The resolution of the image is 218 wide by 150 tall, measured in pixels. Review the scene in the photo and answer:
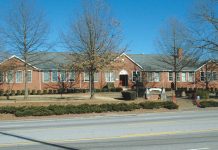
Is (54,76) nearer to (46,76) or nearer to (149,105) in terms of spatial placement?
(46,76)

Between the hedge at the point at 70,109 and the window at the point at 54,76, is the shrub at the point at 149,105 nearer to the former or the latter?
the hedge at the point at 70,109

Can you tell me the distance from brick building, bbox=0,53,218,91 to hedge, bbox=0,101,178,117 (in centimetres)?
2112

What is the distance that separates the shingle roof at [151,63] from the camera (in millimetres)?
65250

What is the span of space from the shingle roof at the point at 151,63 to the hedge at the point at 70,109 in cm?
3142

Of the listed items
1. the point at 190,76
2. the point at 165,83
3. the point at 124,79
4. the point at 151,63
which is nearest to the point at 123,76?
the point at 124,79

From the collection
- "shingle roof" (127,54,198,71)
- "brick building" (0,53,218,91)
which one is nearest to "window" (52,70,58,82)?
"brick building" (0,53,218,91)

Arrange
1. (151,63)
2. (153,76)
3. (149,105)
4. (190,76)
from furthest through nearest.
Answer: (190,76), (151,63), (153,76), (149,105)

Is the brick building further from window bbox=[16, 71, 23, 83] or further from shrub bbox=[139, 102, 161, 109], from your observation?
shrub bbox=[139, 102, 161, 109]

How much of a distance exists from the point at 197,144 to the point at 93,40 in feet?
92.6

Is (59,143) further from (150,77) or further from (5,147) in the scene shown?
(150,77)

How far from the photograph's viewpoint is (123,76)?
209 ft

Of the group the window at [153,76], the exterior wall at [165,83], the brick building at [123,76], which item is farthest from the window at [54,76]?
the window at [153,76]

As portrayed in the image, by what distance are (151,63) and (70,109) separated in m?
38.8

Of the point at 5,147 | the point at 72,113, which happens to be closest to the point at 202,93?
the point at 72,113
